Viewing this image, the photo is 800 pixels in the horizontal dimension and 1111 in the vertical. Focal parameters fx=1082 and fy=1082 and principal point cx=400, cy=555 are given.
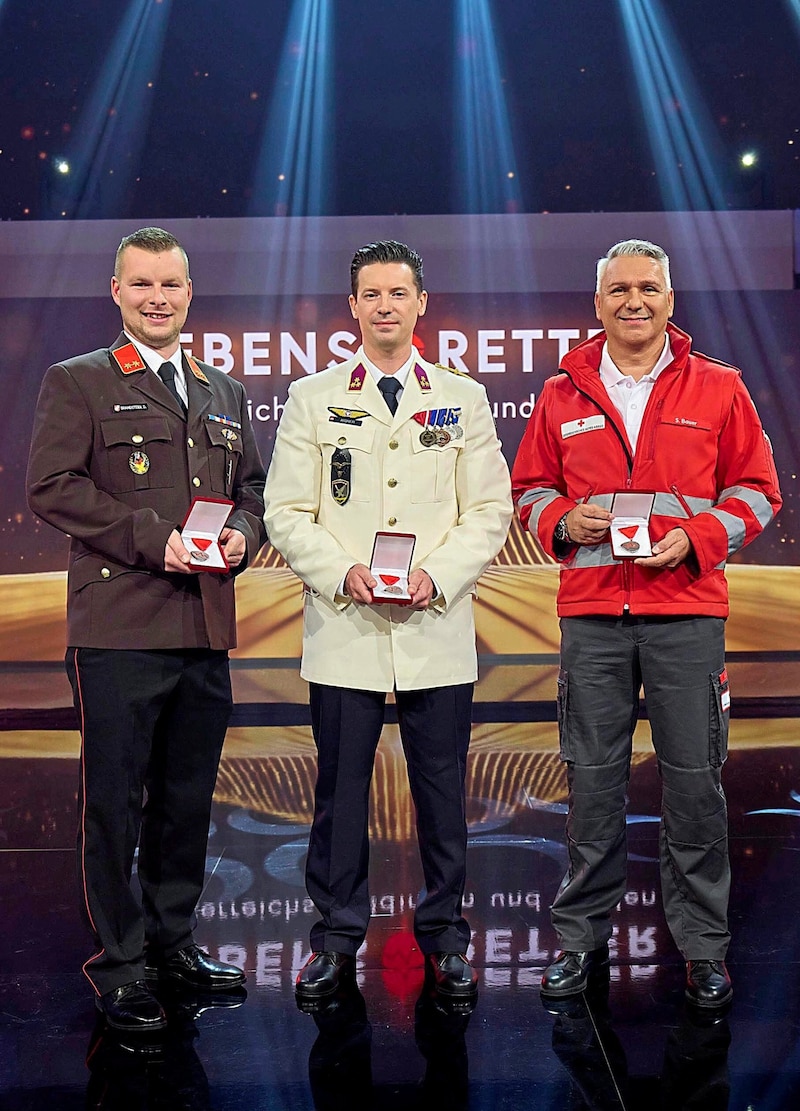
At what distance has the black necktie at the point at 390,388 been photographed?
9.21ft

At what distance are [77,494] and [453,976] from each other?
1.46 m

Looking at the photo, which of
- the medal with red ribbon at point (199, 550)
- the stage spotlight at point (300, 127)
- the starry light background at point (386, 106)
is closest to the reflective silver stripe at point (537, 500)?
the medal with red ribbon at point (199, 550)

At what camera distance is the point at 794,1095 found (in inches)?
85.3

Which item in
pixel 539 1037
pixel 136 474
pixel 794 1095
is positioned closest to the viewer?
pixel 794 1095

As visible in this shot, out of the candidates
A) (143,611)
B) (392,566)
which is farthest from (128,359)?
(392,566)

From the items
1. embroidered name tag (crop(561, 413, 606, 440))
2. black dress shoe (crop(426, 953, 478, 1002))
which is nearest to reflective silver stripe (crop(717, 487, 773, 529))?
embroidered name tag (crop(561, 413, 606, 440))

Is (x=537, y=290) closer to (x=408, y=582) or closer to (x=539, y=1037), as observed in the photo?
(x=408, y=582)

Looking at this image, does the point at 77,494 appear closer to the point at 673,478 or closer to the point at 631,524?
A: the point at 631,524

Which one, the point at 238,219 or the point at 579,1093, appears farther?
the point at 238,219

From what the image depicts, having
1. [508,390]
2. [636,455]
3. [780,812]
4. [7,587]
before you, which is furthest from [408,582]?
[7,587]

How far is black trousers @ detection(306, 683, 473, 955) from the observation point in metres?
2.70

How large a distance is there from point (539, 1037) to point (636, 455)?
4.53 feet

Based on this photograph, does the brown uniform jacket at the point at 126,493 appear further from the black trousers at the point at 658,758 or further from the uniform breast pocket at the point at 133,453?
the black trousers at the point at 658,758

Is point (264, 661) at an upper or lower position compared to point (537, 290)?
lower
